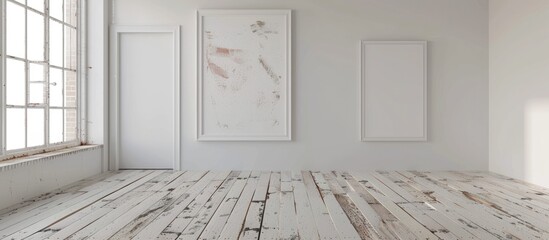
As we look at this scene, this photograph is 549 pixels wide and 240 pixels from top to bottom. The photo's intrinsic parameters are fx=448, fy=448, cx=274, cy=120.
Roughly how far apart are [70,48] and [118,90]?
80 centimetres

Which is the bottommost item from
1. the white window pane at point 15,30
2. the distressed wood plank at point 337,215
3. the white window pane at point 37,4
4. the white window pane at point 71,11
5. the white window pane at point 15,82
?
the distressed wood plank at point 337,215

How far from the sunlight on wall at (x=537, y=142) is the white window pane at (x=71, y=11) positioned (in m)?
5.55

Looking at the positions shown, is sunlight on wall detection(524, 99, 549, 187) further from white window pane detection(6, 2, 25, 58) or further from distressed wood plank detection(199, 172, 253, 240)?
white window pane detection(6, 2, 25, 58)

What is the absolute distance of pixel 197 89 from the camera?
5.93m

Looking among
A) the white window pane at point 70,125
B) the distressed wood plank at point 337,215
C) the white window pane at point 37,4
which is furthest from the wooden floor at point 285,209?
the white window pane at point 37,4

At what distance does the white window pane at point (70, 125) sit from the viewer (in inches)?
215

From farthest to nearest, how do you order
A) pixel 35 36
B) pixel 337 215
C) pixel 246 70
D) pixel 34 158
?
1. pixel 246 70
2. pixel 35 36
3. pixel 34 158
4. pixel 337 215

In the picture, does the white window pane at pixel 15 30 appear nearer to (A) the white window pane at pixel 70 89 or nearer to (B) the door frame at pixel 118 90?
(A) the white window pane at pixel 70 89

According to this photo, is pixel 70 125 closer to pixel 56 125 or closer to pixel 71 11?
pixel 56 125

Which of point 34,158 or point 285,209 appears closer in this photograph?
point 285,209

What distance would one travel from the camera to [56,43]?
516 centimetres

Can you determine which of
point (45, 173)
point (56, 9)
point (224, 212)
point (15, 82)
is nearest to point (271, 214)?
point (224, 212)

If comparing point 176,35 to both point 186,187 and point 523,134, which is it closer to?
point 186,187

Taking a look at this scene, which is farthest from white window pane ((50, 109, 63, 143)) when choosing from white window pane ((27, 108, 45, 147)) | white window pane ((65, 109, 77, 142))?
white window pane ((27, 108, 45, 147))
